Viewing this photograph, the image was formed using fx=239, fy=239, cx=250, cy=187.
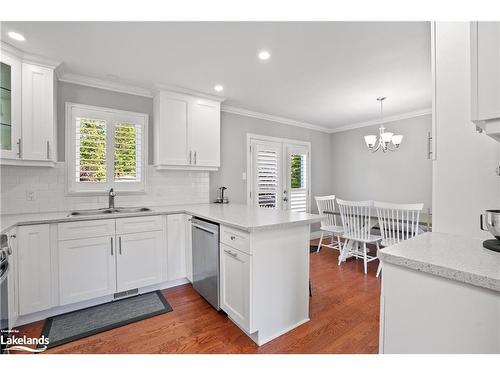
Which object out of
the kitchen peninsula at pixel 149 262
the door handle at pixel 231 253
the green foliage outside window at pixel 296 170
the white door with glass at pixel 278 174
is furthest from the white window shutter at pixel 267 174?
the door handle at pixel 231 253

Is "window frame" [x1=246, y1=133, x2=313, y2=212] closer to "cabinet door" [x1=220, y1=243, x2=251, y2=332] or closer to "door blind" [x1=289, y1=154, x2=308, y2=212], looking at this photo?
"door blind" [x1=289, y1=154, x2=308, y2=212]

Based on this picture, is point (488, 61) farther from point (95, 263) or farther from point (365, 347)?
point (95, 263)

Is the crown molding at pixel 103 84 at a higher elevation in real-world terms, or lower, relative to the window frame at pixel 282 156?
higher

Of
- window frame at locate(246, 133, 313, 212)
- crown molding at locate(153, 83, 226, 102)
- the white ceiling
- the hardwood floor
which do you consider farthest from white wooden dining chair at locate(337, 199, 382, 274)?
crown molding at locate(153, 83, 226, 102)

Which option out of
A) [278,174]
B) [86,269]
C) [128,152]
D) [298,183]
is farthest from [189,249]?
[298,183]

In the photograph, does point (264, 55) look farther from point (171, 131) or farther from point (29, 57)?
point (29, 57)

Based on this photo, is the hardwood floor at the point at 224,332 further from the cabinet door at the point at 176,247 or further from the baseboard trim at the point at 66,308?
the cabinet door at the point at 176,247

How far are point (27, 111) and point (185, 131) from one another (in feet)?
4.95

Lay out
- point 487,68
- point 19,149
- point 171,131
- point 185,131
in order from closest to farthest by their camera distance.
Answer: point 487,68
point 19,149
point 171,131
point 185,131

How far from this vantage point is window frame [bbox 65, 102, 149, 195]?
2.65m

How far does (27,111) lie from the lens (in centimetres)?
221

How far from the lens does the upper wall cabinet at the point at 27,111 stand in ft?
6.87

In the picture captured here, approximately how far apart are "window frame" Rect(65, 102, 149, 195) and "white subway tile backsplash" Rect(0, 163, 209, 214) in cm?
6

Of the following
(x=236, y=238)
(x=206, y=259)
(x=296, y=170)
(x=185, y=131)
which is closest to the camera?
(x=236, y=238)
